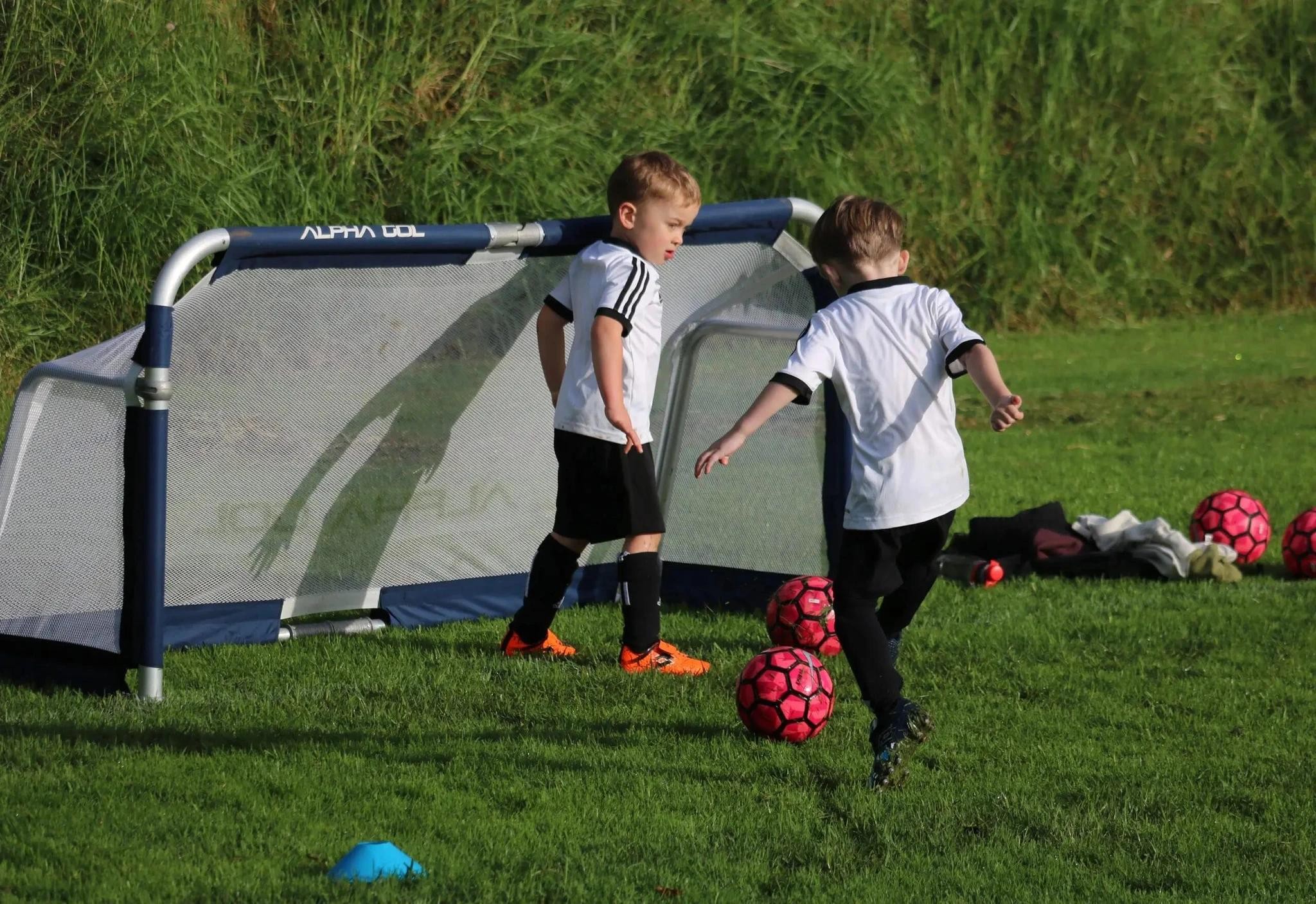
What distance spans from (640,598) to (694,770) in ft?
3.84

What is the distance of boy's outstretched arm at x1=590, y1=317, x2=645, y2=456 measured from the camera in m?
5.41

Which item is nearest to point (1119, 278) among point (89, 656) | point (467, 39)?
point (467, 39)

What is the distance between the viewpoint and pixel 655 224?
5.75 metres

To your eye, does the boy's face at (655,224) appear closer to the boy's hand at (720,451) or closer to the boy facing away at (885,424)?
the boy facing away at (885,424)

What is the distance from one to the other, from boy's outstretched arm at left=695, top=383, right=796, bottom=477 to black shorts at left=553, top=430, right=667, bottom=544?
4.33ft

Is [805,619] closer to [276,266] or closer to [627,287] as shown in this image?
[627,287]

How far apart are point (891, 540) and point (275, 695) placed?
2129mm

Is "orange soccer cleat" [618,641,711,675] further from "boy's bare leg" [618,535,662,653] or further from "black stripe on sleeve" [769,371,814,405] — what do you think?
"black stripe on sleeve" [769,371,814,405]

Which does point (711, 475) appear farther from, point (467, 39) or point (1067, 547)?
point (467, 39)

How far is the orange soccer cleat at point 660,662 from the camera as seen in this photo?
19.0 feet

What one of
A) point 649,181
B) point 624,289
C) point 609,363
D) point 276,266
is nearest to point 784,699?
point 609,363

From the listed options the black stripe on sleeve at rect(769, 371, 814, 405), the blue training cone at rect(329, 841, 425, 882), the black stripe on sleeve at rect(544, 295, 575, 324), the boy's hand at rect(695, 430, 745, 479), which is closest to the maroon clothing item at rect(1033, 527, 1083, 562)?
the black stripe on sleeve at rect(544, 295, 575, 324)

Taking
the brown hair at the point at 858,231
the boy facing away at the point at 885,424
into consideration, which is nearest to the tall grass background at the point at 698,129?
the brown hair at the point at 858,231

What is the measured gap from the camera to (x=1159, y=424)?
11.6 metres
